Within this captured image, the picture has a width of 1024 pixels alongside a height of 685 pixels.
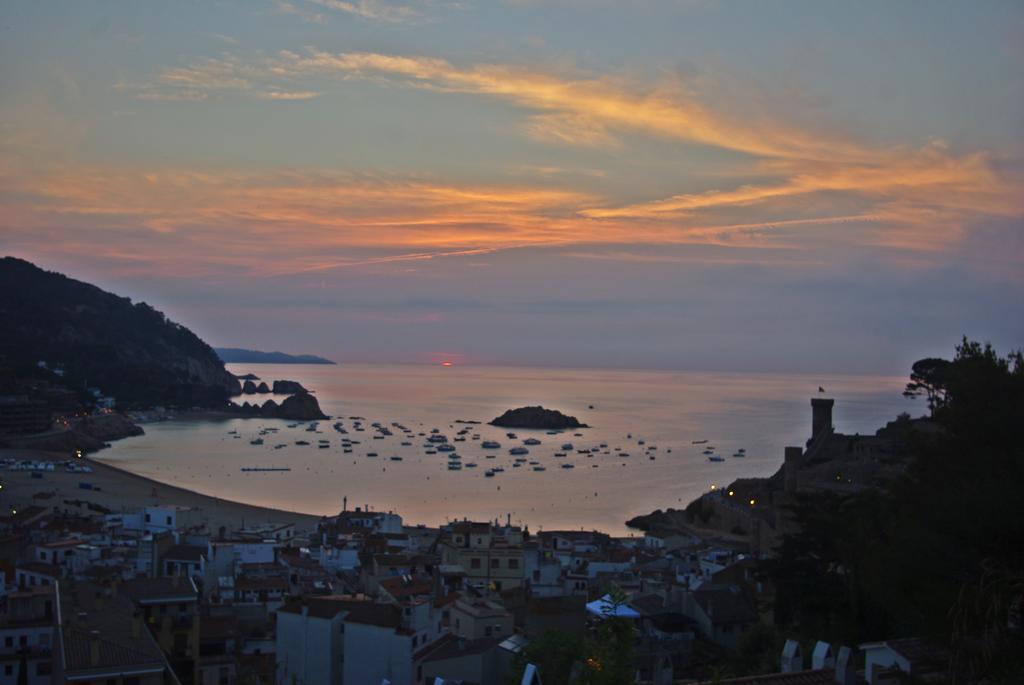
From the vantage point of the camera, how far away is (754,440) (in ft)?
283

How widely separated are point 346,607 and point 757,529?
16404 millimetres

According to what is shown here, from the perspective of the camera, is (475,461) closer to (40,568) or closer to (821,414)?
(821,414)

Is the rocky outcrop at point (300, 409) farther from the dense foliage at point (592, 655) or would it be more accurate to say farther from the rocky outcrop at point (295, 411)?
the dense foliage at point (592, 655)

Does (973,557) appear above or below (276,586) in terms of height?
above

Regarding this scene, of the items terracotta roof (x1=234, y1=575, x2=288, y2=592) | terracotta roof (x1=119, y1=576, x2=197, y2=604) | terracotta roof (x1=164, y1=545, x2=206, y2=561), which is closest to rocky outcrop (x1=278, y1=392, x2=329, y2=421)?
terracotta roof (x1=164, y1=545, x2=206, y2=561)

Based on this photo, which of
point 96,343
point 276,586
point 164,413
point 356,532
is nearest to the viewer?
point 276,586

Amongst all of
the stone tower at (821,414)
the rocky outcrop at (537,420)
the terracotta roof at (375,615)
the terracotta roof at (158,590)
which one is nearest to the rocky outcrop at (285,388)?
the rocky outcrop at (537,420)

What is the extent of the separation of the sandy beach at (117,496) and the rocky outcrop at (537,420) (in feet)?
169

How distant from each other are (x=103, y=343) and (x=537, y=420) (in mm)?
55449

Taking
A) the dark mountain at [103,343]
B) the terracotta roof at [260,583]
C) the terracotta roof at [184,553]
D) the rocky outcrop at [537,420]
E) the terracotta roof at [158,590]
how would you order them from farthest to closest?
the dark mountain at [103,343] < the rocky outcrop at [537,420] < the terracotta roof at [184,553] < the terracotta roof at [260,583] < the terracotta roof at [158,590]

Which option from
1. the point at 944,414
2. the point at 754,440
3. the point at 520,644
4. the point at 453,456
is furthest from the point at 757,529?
the point at 754,440

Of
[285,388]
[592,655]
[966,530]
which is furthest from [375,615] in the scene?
[285,388]

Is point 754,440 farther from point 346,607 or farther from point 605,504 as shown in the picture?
point 346,607

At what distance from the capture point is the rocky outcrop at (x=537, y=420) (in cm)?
9744
